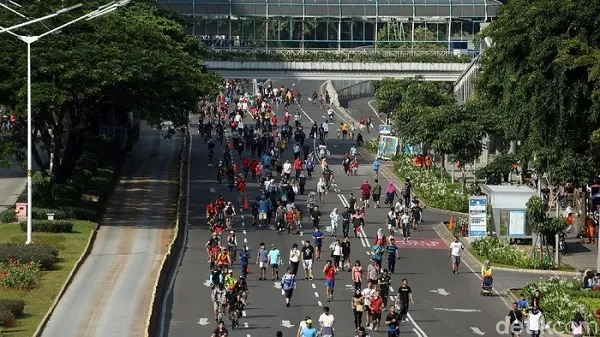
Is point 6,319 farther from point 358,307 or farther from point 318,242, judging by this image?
point 318,242

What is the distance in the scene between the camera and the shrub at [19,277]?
56.5 meters

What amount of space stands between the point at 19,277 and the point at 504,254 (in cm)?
1893

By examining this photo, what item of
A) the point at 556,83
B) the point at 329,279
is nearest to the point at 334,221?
the point at 556,83

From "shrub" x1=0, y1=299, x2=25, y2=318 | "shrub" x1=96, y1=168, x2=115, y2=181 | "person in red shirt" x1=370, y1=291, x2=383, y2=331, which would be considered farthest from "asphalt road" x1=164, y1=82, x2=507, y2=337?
"shrub" x1=96, y1=168, x2=115, y2=181

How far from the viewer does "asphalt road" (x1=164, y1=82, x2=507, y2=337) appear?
2040 inches

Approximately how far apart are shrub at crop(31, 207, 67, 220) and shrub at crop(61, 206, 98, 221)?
382 millimetres

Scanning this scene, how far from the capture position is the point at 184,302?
182 feet

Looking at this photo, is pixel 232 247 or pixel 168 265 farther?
pixel 232 247

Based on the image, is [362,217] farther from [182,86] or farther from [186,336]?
[186,336]

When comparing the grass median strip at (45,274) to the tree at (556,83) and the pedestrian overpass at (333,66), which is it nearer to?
the tree at (556,83)

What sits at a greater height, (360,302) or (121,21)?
(121,21)

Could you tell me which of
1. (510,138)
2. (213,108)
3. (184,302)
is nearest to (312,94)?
(213,108)

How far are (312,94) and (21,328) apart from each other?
10104 cm

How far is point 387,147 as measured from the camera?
102125 mm
